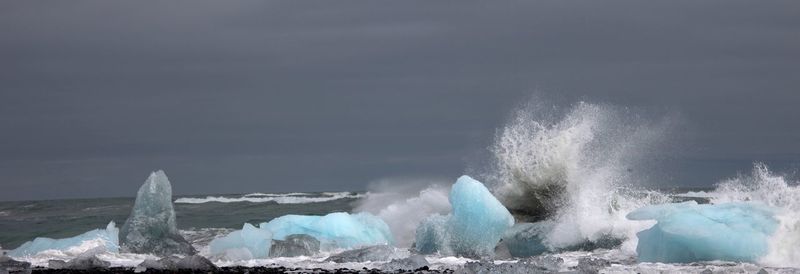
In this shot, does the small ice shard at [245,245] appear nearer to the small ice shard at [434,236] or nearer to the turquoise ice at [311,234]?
the turquoise ice at [311,234]

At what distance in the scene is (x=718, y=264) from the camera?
16.2 metres

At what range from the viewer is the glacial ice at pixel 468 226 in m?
19.7

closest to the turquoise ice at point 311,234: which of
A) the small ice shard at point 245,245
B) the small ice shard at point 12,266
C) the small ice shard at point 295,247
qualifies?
the small ice shard at point 245,245

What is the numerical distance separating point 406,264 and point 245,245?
5056 mm

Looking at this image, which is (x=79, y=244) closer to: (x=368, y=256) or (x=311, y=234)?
(x=311, y=234)

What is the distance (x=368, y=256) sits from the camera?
58.0 feet

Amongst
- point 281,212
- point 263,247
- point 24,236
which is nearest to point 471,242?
point 263,247

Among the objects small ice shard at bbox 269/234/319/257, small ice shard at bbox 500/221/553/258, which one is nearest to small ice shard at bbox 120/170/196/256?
small ice shard at bbox 269/234/319/257

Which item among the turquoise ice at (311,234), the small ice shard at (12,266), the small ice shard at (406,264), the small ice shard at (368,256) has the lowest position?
the small ice shard at (406,264)

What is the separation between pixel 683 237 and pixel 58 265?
32.0ft

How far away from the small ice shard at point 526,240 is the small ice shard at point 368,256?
9.50 feet

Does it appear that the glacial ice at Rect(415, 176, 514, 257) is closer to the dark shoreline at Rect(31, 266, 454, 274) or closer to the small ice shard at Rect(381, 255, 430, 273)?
the small ice shard at Rect(381, 255, 430, 273)

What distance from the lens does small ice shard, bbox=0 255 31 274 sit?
15672 millimetres

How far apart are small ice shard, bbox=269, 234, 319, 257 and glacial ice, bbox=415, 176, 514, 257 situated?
204 centimetres
